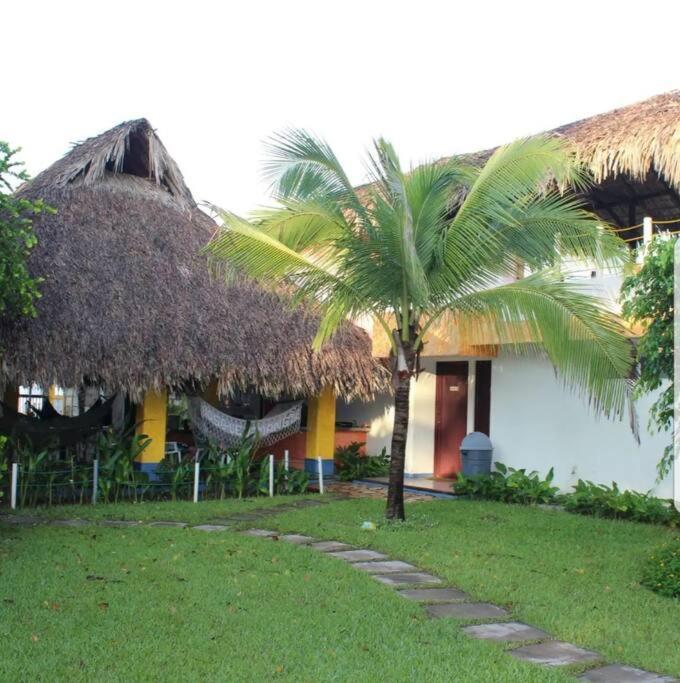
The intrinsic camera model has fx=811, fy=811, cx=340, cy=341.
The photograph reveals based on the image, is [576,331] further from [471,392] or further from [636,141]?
[471,392]

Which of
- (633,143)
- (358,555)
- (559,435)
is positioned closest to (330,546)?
(358,555)

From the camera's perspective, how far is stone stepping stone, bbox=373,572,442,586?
605cm

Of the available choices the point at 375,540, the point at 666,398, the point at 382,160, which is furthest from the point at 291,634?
the point at 382,160

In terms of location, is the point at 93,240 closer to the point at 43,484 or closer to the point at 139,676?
the point at 43,484

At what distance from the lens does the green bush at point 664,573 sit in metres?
5.75

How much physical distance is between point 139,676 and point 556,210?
18.3 feet

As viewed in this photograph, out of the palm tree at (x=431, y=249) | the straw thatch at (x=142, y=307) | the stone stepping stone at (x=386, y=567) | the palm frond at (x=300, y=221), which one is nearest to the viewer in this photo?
the stone stepping stone at (x=386, y=567)

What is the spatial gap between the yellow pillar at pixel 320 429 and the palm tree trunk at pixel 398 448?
13.2 feet

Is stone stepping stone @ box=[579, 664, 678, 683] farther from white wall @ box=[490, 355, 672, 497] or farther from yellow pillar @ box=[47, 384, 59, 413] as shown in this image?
yellow pillar @ box=[47, 384, 59, 413]

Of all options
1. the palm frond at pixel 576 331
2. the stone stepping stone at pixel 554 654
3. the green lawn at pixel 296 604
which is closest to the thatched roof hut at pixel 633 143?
the palm frond at pixel 576 331

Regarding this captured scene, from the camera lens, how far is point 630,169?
9.27 metres

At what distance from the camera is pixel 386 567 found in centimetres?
659

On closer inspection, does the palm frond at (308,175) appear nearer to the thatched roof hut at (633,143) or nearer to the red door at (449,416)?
the thatched roof hut at (633,143)

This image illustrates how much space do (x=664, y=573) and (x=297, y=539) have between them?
3.41 meters
